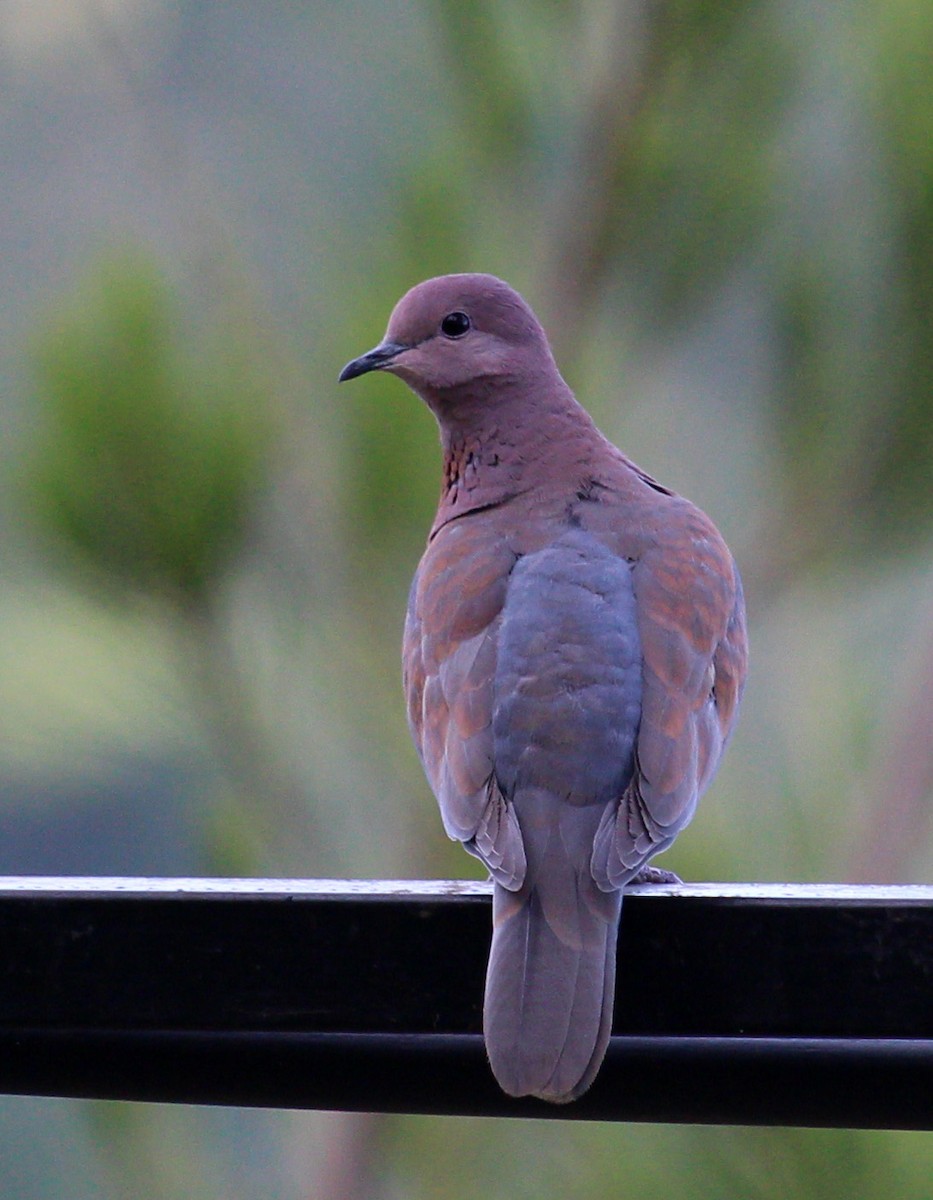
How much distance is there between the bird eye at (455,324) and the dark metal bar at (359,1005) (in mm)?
1268

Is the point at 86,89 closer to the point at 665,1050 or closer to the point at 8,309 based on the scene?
the point at 8,309

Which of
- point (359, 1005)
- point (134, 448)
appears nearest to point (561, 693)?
point (359, 1005)

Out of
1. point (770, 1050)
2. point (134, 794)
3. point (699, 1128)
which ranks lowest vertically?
point (699, 1128)

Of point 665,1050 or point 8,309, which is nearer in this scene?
point 665,1050

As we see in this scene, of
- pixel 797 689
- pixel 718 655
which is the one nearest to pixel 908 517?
pixel 797 689

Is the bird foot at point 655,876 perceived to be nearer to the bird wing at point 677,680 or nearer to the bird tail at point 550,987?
the bird wing at point 677,680

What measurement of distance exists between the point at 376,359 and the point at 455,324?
12cm

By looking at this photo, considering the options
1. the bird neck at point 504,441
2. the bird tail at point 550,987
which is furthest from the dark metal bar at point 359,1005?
the bird neck at point 504,441

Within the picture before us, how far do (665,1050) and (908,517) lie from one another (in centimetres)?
187

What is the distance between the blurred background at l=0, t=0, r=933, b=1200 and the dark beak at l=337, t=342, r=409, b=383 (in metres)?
0.43

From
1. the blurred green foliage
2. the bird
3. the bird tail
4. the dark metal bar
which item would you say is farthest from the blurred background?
the dark metal bar

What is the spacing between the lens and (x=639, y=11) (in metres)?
2.70

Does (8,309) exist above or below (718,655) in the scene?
above

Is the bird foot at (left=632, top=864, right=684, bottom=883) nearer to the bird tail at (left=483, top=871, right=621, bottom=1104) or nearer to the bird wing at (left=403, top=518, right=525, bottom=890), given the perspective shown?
the bird wing at (left=403, top=518, right=525, bottom=890)
